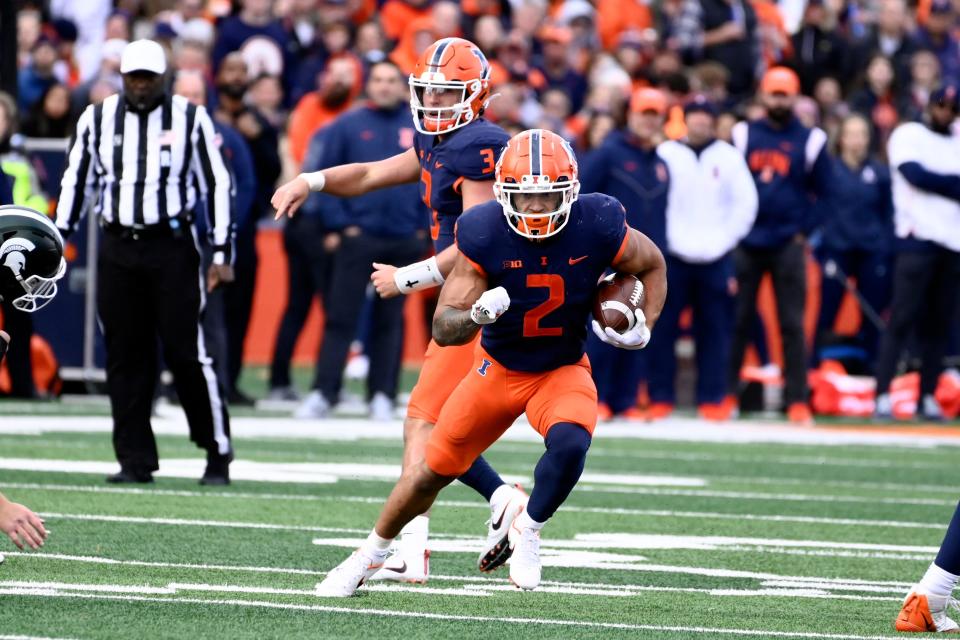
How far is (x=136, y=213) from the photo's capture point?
8.35 metres

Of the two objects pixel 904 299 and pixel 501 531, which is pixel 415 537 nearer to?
pixel 501 531

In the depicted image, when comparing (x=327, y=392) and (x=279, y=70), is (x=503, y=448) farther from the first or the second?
(x=279, y=70)

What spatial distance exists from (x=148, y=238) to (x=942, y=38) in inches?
488

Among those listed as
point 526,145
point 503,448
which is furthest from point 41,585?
point 503,448

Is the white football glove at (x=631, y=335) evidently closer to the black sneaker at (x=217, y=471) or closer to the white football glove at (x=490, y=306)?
the white football glove at (x=490, y=306)

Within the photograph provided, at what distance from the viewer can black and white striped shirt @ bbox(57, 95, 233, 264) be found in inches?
330

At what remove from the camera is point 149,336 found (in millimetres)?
8625

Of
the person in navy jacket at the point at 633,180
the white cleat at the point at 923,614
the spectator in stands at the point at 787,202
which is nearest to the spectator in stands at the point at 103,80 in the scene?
the person in navy jacket at the point at 633,180

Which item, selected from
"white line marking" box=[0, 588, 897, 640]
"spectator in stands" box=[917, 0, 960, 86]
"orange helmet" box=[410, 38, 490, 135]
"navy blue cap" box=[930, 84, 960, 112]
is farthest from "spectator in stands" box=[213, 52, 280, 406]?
"spectator in stands" box=[917, 0, 960, 86]

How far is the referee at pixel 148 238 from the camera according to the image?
8.38 m

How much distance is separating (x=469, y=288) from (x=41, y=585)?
1.51 m

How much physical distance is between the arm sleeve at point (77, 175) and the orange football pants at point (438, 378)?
256 cm

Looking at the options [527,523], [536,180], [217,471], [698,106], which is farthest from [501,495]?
[698,106]

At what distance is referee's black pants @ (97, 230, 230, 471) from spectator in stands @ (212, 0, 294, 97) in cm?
725
